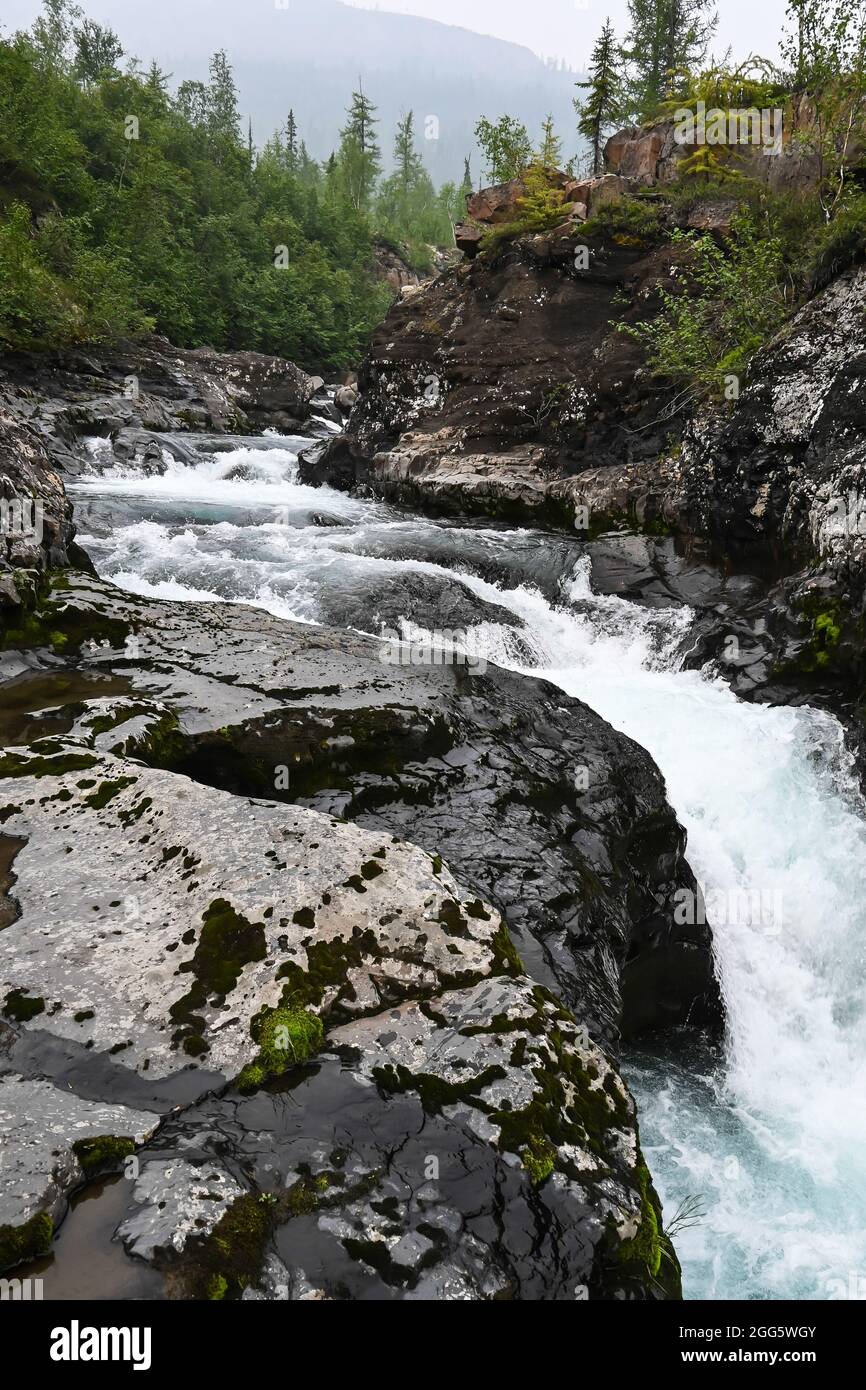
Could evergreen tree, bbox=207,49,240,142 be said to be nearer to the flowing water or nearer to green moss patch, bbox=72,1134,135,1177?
the flowing water

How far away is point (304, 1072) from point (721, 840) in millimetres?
5988

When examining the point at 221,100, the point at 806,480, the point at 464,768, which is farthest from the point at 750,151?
the point at 221,100

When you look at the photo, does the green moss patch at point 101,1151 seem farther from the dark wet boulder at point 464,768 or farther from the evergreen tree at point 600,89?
the evergreen tree at point 600,89

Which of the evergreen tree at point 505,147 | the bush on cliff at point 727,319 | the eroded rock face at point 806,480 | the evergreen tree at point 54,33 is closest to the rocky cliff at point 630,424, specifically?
the eroded rock face at point 806,480

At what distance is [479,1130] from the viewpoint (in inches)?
116

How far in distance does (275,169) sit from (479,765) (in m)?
71.1

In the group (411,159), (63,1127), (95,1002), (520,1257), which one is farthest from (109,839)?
(411,159)

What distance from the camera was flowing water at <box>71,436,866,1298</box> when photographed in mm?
5512

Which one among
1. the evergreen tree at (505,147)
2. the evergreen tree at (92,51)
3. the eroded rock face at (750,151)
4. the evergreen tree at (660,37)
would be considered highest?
the evergreen tree at (92,51)

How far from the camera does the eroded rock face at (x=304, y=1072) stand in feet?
8.29

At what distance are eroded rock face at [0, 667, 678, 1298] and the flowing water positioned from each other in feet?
9.89

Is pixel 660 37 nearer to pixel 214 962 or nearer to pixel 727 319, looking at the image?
pixel 727 319

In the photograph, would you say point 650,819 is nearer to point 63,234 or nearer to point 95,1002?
point 95,1002

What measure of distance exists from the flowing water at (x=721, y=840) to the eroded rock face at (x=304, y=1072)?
3013 millimetres
